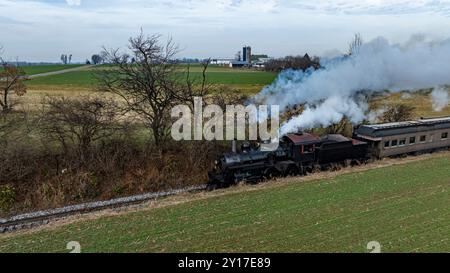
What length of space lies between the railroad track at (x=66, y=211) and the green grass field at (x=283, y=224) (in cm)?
182

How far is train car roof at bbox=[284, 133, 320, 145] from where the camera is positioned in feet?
59.6

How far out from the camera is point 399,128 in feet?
72.4

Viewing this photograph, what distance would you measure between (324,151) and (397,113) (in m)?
14.3

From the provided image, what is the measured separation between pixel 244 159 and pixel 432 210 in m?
7.74

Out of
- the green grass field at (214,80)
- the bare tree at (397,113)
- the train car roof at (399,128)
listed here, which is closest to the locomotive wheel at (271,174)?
the train car roof at (399,128)

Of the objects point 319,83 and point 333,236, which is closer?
point 333,236

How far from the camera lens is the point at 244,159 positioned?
671 inches

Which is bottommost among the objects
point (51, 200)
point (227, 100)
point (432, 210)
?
point (51, 200)

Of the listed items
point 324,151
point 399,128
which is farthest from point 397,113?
point 324,151

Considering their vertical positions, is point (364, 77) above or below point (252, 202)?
above

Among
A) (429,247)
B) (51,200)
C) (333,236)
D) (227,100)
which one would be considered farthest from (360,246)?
(227,100)

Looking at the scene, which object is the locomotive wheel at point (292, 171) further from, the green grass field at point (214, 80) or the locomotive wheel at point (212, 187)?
the green grass field at point (214, 80)

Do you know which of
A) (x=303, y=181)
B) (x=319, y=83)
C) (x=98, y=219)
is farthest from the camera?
(x=319, y=83)
